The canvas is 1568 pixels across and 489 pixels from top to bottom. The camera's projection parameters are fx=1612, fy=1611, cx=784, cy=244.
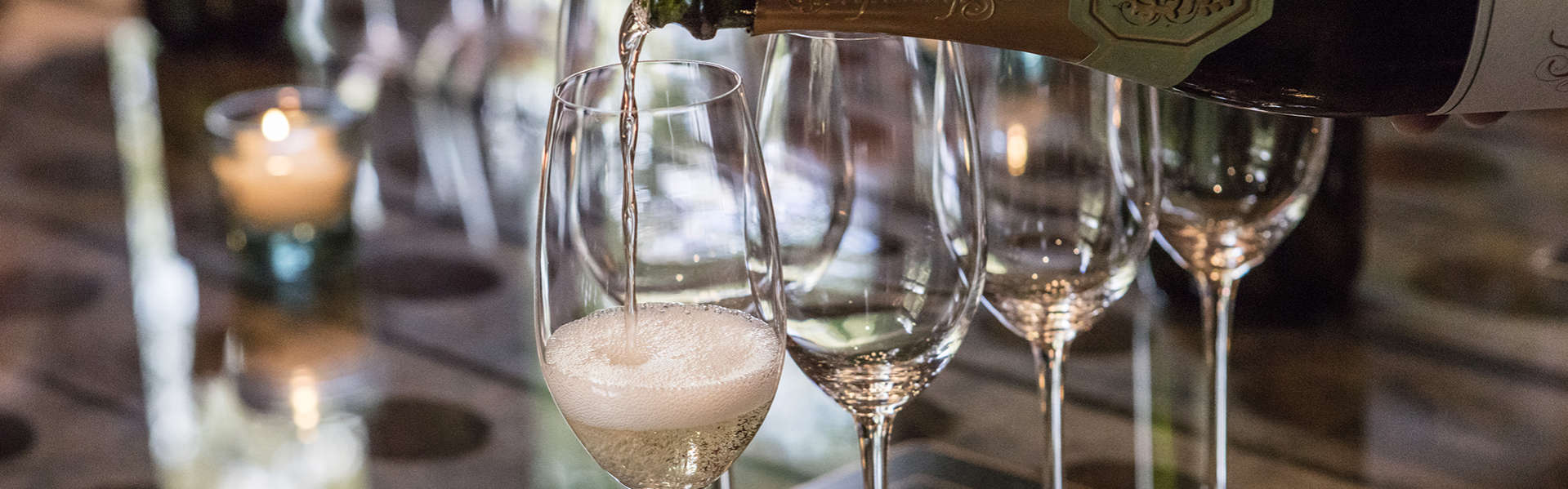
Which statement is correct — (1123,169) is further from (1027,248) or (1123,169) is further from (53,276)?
(53,276)

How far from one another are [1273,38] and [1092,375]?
0.31 m

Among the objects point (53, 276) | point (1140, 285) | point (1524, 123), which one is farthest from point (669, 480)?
point (1524, 123)

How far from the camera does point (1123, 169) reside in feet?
2.31

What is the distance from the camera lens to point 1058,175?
697 millimetres

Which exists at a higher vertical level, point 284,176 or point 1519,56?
point 1519,56

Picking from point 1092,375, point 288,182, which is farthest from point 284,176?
point 1092,375

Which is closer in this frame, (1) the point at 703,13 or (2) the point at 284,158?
(1) the point at 703,13

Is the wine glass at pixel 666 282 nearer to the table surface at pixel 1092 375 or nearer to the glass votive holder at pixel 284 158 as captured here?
the table surface at pixel 1092 375

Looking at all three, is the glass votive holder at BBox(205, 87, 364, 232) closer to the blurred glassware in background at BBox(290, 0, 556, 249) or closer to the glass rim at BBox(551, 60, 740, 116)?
the blurred glassware in background at BBox(290, 0, 556, 249)

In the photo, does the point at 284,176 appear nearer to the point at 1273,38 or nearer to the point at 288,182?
the point at 288,182

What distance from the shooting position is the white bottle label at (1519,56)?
0.64 meters

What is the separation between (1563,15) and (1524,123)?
2.54ft

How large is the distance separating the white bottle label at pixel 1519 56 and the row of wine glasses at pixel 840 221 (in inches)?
4.2

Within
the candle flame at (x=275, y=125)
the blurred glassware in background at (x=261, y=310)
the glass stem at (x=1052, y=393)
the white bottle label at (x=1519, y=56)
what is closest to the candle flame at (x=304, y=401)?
the blurred glassware in background at (x=261, y=310)
